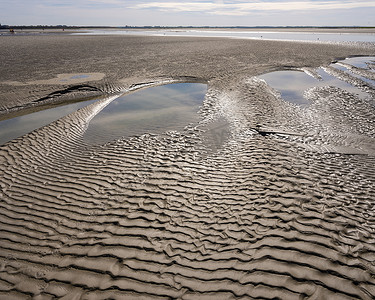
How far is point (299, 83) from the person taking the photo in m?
18.3

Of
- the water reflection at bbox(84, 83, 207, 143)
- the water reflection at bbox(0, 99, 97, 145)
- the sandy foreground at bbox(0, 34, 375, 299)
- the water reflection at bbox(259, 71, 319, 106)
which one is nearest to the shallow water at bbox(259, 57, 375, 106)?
the water reflection at bbox(259, 71, 319, 106)

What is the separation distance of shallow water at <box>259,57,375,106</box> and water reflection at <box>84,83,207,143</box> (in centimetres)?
586

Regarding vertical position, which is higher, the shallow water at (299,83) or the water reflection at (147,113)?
the shallow water at (299,83)

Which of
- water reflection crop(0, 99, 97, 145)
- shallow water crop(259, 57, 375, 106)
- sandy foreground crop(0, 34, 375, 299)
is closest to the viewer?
sandy foreground crop(0, 34, 375, 299)

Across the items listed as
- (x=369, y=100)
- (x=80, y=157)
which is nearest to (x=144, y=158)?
(x=80, y=157)

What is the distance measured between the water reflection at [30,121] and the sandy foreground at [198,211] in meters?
0.84

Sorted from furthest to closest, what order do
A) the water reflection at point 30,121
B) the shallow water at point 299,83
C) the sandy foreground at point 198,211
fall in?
1. the shallow water at point 299,83
2. the water reflection at point 30,121
3. the sandy foreground at point 198,211

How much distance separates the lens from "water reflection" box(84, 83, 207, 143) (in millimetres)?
10578

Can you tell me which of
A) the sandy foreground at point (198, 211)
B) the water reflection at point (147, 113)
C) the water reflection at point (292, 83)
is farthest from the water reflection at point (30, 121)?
the water reflection at point (292, 83)

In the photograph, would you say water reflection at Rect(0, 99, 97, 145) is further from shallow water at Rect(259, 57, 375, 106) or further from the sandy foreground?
shallow water at Rect(259, 57, 375, 106)

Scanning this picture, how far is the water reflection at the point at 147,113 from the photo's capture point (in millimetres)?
10578

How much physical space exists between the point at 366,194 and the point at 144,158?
693 cm

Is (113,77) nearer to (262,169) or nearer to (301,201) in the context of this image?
(262,169)

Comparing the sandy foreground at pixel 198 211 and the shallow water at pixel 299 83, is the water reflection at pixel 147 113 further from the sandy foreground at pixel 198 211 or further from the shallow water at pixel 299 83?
the shallow water at pixel 299 83
